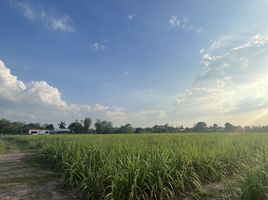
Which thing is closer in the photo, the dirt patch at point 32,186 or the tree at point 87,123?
the dirt patch at point 32,186

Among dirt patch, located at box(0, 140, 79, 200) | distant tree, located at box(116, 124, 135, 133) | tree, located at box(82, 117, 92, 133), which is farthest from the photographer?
tree, located at box(82, 117, 92, 133)

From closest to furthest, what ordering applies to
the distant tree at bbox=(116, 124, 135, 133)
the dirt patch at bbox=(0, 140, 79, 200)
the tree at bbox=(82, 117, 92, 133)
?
the dirt patch at bbox=(0, 140, 79, 200) → the distant tree at bbox=(116, 124, 135, 133) → the tree at bbox=(82, 117, 92, 133)

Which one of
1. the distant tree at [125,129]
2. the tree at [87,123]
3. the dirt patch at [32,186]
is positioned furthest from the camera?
the tree at [87,123]

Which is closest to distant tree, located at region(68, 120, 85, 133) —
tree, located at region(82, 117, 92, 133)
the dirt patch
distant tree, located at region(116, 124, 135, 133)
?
tree, located at region(82, 117, 92, 133)

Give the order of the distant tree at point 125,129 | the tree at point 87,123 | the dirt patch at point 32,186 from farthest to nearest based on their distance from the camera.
A: the tree at point 87,123, the distant tree at point 125,129, the dirt patch at point 32,186

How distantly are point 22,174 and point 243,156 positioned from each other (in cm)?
692

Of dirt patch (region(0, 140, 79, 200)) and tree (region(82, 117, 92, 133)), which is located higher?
tree (region(82, 117, 92, 133))

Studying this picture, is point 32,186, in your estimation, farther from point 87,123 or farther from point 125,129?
point 87,123

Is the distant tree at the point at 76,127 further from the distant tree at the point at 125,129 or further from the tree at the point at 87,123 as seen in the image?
the distant tree at the point at 125,129

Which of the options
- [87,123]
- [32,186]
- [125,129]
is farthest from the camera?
[87,123]

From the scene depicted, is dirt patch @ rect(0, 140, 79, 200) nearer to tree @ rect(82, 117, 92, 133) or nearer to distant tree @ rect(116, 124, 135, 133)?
distant tree @ rect(116, 124, 135, 133)

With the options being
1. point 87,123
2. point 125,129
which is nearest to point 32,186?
point 125,129

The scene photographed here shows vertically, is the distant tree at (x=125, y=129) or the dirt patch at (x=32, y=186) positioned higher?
the distant tree at (x=125, y=129)

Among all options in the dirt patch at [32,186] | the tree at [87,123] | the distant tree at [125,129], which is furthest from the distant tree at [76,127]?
the dirt patch at [32,186]
